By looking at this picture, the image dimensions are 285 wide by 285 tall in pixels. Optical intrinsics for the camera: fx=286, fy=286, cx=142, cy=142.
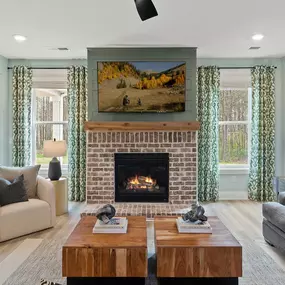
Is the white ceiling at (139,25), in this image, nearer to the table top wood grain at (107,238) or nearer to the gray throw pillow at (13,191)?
the gray throw pillow at (13,191)

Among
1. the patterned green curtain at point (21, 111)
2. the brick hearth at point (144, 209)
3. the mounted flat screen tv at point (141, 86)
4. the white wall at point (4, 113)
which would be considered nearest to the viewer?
the brick hearth at point (144, 209)

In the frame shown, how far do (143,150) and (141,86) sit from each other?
1.06 meters

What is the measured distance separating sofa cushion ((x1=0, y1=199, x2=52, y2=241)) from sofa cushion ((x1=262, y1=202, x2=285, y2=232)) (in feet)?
9.19

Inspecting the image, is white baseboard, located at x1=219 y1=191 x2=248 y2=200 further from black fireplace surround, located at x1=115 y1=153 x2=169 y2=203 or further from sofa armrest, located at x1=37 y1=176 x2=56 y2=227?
sofa armrest, located at x1=37 y1=176 x2=56 y2=227

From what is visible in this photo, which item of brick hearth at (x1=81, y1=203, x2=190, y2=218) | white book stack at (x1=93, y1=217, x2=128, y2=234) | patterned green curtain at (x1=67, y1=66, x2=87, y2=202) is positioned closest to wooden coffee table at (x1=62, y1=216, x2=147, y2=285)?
white book stack at (x1=93, y1=217, x2=128, y2=234)

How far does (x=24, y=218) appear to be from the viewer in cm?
365

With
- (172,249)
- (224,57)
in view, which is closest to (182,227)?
(172,249)

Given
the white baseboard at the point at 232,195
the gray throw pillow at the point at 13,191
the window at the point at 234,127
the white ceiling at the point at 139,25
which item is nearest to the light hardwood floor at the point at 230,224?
the white baseboard at the point at 232,195

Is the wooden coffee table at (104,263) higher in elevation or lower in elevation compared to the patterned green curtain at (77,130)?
lower

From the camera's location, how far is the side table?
461 cm

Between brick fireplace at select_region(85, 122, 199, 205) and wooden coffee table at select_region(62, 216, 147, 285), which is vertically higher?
brick fireplace at select_region(85, 122, 199, 205)

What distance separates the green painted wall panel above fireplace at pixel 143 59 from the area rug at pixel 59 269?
2302mm

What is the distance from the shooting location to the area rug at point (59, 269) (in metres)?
2.54

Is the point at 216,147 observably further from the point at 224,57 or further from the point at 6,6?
the point at 6,6
